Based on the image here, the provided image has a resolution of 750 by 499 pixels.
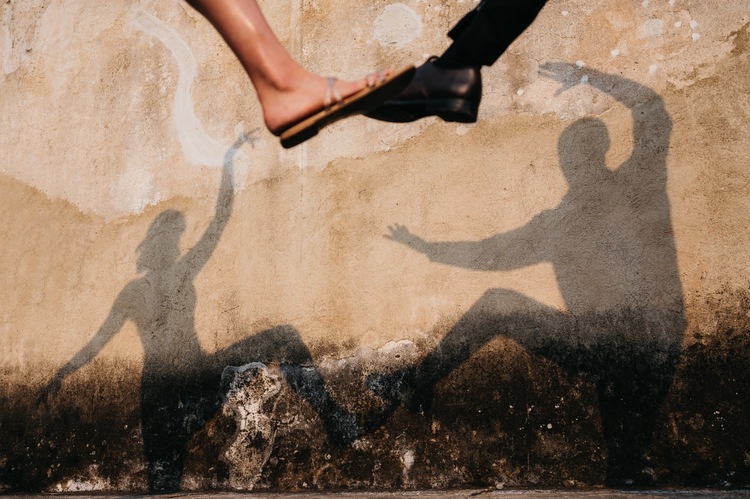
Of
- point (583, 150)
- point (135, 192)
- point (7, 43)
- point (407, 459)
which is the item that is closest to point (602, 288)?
point (583, 150)

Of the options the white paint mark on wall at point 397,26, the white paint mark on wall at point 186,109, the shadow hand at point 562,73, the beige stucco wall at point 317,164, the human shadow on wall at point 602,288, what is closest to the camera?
the human shadow on wall at point 602,288

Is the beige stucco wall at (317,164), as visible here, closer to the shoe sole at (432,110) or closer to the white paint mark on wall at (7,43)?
the white paint mark on wall at (7,43)

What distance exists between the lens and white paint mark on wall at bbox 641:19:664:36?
2646 millimetres

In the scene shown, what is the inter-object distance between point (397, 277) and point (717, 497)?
160cm

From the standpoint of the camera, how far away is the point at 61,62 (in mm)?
4285

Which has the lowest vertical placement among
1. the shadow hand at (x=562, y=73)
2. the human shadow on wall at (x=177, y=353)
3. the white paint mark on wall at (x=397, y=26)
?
the human shadow on wall at (x=177, y=353)

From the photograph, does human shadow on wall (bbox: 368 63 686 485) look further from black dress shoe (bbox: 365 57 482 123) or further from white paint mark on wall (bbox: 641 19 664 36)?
black dress shoe (bbox: 365 57 482 123)

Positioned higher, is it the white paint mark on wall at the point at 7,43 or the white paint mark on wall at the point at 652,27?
the white paint mark on wall at the point at 652,27

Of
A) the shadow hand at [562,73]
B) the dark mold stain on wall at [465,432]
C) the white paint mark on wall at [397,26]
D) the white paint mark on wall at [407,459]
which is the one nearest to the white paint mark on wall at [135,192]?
the dark mold stain on wall at [465,432]

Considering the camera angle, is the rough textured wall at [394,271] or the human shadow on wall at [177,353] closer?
the rough textured wall at [394,271]

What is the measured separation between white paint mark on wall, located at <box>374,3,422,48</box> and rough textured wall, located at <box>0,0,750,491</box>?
14 mm

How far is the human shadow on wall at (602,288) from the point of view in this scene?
7.71 feet

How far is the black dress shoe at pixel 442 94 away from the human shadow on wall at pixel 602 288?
1218 mm

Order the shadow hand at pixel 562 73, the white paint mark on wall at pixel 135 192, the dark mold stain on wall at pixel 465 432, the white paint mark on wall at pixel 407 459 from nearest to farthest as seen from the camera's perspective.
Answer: the dark mold stain on wall at pixel 465 432 → the white paint mark on wall at pixel 407 459 → the shadow hand at pixel 562 73 → the white paint mark on wall at pixel 135 192
